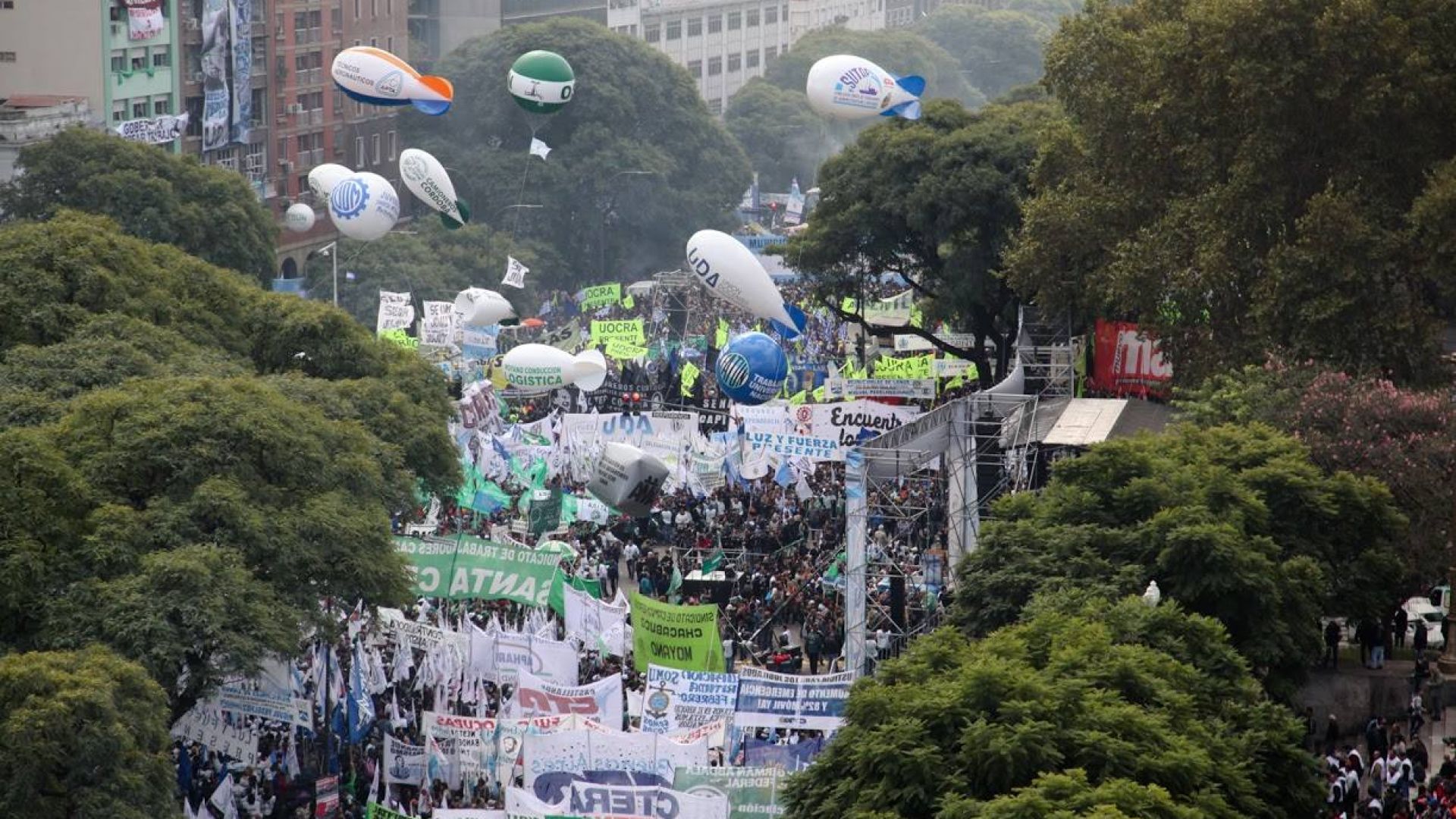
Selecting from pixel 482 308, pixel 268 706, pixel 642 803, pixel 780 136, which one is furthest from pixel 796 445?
pixel 780 136

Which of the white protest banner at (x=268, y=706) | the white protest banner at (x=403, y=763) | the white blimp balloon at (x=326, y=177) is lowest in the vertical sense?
the white protest banner at (x=403, y=763)

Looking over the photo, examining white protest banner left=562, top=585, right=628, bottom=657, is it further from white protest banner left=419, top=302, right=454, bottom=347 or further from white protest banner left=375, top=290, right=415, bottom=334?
white protest banner left=419, top=302, right=454, bottom=347

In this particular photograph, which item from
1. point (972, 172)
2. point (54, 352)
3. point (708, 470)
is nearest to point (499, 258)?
point (972, 172)

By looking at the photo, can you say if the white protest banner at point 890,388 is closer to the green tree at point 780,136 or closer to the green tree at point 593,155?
the green tree at point 593,155

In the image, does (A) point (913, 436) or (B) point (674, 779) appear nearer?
(B) point (674, 779)

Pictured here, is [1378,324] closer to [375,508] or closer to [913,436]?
[913,436]

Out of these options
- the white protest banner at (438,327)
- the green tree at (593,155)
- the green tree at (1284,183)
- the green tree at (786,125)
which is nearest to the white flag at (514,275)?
the white protest banner at (438,327)

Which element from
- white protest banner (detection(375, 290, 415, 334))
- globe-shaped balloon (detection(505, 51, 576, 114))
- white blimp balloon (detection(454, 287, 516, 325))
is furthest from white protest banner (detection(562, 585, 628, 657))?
globe-shaped balloon (detection(505, 51, 576, 114))
